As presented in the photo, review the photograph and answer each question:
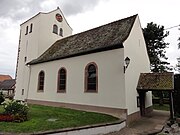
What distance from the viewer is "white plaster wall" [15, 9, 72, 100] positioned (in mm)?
21125

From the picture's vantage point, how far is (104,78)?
1263cm

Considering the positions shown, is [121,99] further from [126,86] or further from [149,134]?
[149,134]

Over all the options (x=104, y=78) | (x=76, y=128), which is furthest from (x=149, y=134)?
(x=104, y=78)

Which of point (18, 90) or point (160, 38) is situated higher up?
point (160, 38)

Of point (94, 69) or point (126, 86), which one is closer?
point (126, 86)

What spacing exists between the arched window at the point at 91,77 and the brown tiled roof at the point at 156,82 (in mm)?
3747

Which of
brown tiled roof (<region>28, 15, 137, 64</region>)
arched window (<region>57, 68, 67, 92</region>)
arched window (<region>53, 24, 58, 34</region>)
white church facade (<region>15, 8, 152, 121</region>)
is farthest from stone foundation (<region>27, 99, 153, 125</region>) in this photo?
arched window (<region>53, 24, 58, 34</region>)

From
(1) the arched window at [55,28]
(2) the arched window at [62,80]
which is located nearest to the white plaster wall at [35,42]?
(1) the arched window at [55,28]

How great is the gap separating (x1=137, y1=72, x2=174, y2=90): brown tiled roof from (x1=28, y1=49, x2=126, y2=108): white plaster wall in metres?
2.85

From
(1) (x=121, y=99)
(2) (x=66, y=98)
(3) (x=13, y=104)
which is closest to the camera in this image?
(3) (x=13, y=104)

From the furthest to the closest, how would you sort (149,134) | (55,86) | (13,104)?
(55,86)
(13,104)
(149,134)

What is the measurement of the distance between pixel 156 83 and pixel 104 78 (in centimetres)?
433

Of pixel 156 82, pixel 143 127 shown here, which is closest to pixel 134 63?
pixel 156 82

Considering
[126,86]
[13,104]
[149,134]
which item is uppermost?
[126,86]
